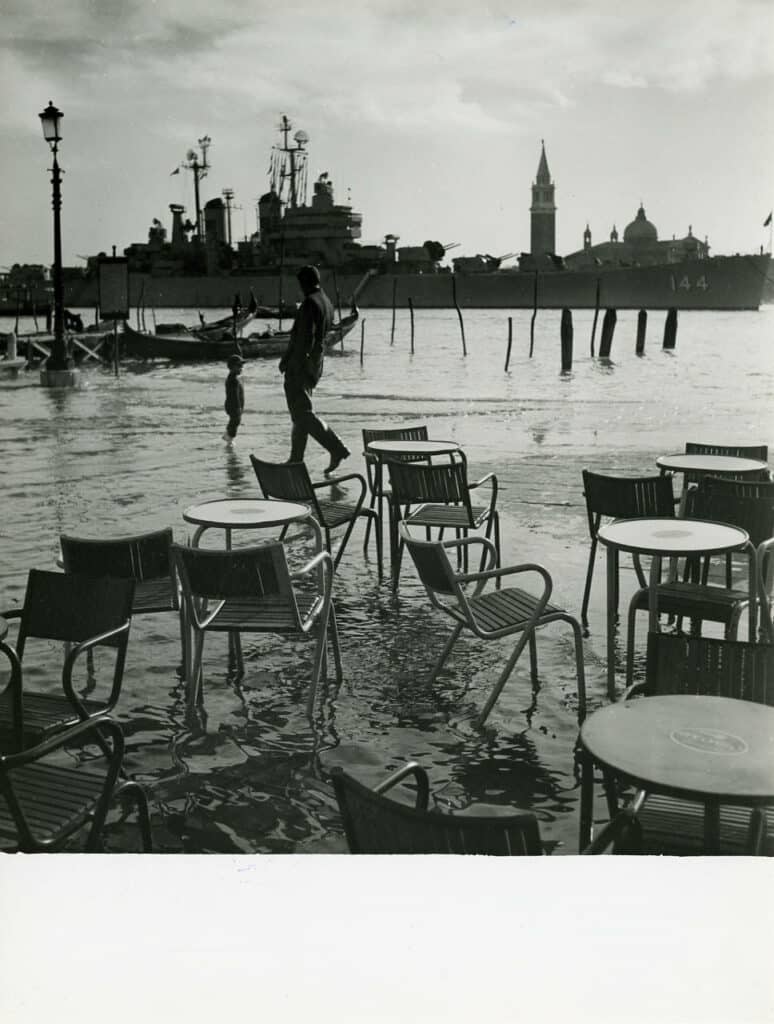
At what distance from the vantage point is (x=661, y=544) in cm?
391

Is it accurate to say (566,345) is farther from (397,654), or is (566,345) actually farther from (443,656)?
(443,656)

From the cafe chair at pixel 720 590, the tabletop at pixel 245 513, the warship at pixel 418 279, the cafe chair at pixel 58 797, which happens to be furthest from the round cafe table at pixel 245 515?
the warship at pixel 418 279

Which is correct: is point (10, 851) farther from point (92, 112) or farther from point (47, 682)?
point (92, 112)

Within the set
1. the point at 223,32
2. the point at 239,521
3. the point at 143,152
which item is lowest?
the point at 239,521

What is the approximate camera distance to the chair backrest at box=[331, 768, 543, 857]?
2088 millimetres

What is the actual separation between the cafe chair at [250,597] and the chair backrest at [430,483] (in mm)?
1189

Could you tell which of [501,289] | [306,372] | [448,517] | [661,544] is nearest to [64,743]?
[661,544]

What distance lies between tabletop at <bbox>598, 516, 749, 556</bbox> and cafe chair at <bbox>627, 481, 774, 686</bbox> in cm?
11

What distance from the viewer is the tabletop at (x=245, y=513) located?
433cm

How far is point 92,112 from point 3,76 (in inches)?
31.3

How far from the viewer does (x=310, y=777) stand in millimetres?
3490

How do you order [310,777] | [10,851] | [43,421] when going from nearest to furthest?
[10,851]
[310,777]
[43,421]

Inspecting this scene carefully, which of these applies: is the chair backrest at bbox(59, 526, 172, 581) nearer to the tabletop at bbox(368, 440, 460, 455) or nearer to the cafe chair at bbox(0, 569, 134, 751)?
the cafe chair at bbox(0, 569, 134, 751)

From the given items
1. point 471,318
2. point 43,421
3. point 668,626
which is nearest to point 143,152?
point 668,626
